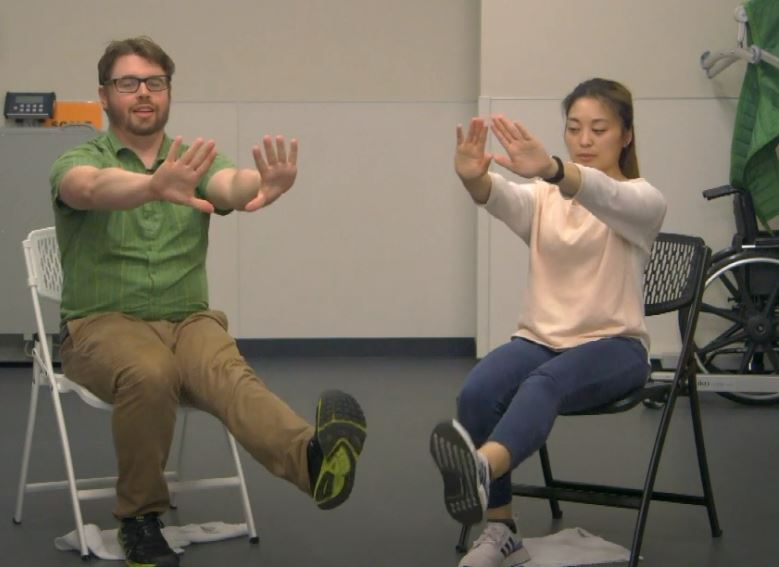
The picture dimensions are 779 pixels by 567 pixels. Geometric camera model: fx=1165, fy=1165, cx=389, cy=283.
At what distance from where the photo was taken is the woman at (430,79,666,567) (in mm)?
2461

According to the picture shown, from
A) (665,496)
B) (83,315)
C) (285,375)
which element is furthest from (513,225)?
(285,375)

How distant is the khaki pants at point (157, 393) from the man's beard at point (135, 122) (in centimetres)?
46

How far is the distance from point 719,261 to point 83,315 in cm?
283

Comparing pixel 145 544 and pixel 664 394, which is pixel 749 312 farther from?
pixel 145 544

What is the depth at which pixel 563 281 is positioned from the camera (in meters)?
2.71

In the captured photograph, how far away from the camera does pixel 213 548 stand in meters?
2.82

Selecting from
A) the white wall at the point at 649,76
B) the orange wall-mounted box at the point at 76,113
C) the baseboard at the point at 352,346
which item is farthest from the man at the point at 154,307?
the baseboard at the point at 352,346

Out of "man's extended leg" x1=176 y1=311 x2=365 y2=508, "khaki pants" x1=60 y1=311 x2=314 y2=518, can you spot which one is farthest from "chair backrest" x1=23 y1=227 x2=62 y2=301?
"man's extended leg" x1=176 y1=311 x2=365 y2=508

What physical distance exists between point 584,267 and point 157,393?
1008 millimetres

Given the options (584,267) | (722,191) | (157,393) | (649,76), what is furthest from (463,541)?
(649,76)

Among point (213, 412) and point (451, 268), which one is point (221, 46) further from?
point (213, 412)

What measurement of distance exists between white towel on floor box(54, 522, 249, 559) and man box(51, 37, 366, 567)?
14cm

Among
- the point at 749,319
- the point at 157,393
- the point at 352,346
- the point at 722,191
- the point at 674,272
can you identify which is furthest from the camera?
the point at 352,346

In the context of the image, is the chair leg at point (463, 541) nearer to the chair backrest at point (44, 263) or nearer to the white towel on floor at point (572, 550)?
the white towel on floor at point (572, 550)
